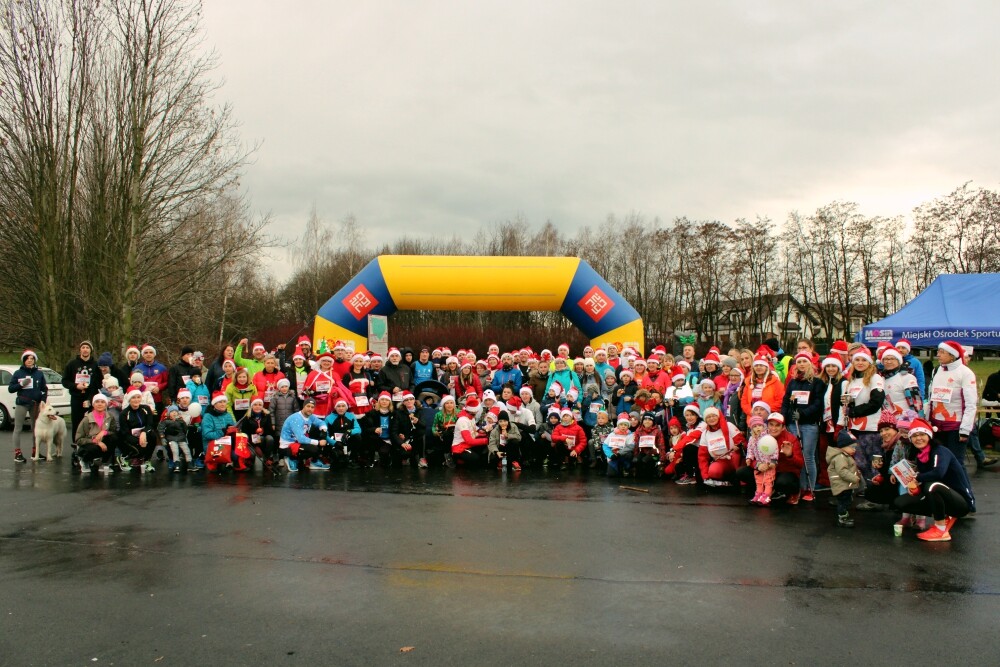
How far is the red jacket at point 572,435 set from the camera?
1174 cm

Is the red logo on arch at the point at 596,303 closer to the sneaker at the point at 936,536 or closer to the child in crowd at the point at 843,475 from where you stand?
the child in crowd at the point at 843,475

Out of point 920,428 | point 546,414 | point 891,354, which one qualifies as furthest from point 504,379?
point 920,428

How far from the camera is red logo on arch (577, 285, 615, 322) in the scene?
17703 mm

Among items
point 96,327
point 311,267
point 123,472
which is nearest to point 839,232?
point 311,267

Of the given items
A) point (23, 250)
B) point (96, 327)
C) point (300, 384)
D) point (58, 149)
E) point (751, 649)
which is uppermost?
point (58, 149)

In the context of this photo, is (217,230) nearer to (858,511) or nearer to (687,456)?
(687,456)

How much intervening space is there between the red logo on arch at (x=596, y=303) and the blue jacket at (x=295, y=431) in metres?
8.23

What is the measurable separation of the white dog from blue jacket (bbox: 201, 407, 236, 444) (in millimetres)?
2703

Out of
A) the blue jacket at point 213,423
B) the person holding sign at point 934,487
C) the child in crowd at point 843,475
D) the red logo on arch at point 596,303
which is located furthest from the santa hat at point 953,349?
the blue jacket at point 213,423

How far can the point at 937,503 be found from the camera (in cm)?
710

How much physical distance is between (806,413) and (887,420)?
89 cm

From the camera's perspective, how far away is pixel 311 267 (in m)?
54.2

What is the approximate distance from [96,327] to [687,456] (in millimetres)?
16458

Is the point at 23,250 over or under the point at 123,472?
over
